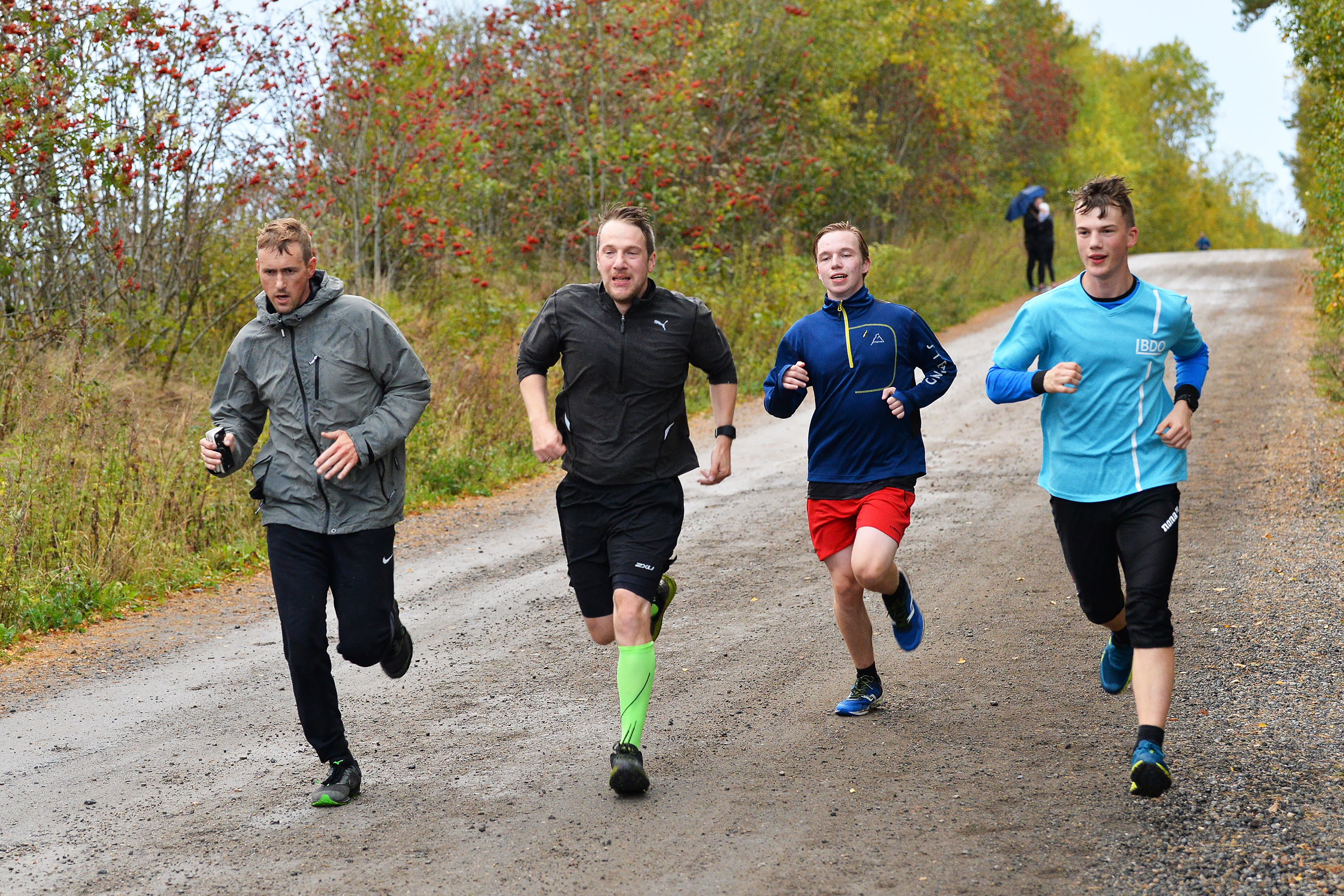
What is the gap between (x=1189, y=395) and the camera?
462cm

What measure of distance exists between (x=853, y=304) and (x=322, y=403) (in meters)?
2.21

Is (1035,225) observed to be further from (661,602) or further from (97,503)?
(661,602)

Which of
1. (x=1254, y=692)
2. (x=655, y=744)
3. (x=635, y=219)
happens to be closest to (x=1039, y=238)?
(x=1254, y=692)

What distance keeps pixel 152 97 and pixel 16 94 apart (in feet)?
6.69

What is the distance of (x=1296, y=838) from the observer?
3951mm

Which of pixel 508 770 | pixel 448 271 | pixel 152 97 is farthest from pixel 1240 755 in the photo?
pixel 448 271

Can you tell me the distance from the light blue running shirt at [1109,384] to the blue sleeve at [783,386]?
935mm

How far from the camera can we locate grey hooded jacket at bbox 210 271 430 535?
4637 millimetres

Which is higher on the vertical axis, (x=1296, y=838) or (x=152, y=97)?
(x=152, y=97)

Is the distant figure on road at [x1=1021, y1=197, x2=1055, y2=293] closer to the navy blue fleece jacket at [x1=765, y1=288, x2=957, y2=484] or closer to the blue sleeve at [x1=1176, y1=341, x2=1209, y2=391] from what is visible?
the navy blue fleece jacket at [x1=765, y1=288, x2=957, y2=484]

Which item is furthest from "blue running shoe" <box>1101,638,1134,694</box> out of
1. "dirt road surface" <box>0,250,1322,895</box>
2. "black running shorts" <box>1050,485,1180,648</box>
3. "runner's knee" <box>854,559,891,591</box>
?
"runner's knee" <box>854,559,891,591</box>

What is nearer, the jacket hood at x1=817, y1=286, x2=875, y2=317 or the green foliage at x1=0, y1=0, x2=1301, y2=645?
the jacket hood at x1=817, y1=286, x2=875, y2=317

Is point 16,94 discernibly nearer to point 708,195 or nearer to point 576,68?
point 576,68

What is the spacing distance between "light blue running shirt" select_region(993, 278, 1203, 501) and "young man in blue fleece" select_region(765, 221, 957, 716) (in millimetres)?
592
